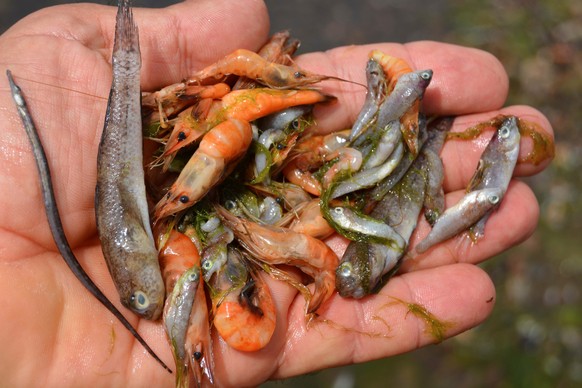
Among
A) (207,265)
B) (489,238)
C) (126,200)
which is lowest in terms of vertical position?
(489,238)

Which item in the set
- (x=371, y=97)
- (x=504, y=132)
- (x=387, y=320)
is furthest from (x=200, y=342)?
(x=504, y=132)

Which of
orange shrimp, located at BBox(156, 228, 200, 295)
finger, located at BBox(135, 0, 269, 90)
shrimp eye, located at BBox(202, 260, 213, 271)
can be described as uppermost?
finger, located at BBox(135, 0, 269, 90)

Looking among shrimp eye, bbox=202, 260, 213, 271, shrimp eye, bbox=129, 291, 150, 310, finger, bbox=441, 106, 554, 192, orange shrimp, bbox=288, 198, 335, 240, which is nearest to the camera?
shrimp eye, bbox=129, 291, 150, 310

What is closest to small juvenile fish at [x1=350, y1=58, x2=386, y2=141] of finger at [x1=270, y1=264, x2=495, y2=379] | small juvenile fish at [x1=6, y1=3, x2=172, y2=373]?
finger at [x1=270, y1=264, x2=495, y2=379]

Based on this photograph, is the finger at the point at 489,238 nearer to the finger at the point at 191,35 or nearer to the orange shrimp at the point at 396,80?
the orange shrimp at the point at 396,80

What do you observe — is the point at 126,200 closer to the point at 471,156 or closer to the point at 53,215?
the point at 53,215

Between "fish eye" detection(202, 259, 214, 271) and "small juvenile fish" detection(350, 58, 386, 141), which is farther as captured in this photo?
"small juvenile fish" detection(350, 58, 386, 141)

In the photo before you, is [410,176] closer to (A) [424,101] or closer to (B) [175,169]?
(A) [424,101]

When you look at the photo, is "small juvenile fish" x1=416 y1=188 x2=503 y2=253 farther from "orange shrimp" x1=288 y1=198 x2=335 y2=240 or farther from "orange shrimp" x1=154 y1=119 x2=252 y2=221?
"orange shrimp" x1=154 y1=119 x2=252 y2=221
